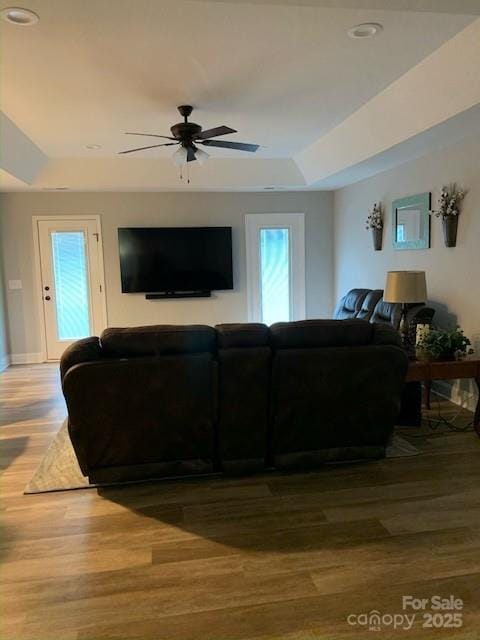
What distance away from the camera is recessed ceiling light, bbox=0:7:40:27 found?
254 centimetres

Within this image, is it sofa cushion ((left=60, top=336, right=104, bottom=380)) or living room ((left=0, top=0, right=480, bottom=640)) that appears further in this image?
sofa cushion ((left=60, top=336, right=104, bottom=380))

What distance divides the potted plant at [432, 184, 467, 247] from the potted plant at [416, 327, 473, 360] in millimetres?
1056

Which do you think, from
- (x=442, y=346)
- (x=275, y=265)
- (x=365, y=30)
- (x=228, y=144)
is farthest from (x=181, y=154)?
(x=275, y=265)

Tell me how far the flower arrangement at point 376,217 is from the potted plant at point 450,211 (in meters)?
1.30

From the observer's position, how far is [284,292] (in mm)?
7297

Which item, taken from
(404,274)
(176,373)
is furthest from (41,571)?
(404,274)

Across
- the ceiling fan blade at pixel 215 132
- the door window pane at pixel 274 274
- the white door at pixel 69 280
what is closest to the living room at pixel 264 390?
the ceiling fan blade at pixel 215 132

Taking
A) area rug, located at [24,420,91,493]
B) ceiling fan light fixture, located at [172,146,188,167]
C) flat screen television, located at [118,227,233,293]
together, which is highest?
ceiling fan light fixture, located at [172,146,188,167]

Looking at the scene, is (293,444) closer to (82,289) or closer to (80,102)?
(80,102)

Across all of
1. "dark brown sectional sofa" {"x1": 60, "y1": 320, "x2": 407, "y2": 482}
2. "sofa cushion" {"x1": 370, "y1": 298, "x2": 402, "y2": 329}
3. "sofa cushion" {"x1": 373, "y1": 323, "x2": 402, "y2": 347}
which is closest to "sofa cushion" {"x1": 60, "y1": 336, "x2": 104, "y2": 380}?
"dark brown sectional sofa" {"x1": 60, "y1": 320, "x2": 407, "y2": 482}

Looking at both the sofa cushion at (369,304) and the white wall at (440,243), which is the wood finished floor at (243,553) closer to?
the white wall at (440,243)

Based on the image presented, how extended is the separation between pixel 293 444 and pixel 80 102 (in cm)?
334

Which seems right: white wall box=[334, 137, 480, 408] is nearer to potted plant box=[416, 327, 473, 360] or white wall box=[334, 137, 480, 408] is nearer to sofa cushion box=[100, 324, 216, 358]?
potted plant box=[416, 327, 473, 360]

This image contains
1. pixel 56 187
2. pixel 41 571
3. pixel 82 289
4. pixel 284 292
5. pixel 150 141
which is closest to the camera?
pixel 41 571
